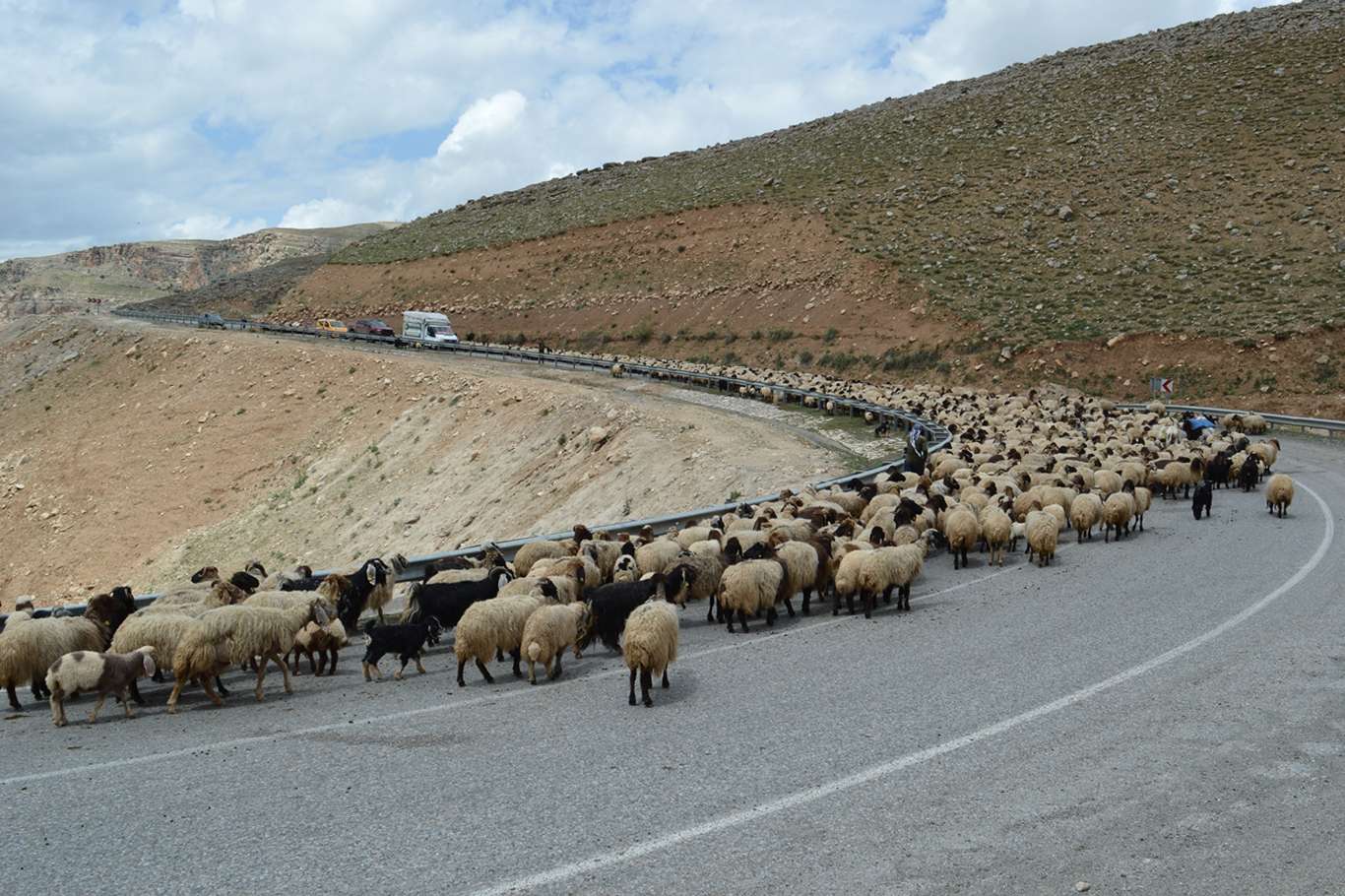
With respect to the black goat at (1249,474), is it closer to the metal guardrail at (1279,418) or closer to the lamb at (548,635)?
the metal guardrail at (1279,418)

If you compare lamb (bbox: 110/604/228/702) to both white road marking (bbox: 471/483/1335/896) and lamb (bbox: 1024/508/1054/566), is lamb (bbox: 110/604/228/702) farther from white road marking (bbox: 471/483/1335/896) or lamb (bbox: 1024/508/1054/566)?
lamb (bbox: 1024/508/1054/566)

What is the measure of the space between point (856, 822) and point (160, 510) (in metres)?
36.8

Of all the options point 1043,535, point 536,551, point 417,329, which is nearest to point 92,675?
point 536,551

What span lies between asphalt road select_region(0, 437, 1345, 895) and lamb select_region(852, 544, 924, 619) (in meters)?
0.79

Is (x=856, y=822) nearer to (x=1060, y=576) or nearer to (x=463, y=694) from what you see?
(x=463, y=694)

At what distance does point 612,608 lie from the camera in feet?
37.0

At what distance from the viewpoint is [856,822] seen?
6625 mm

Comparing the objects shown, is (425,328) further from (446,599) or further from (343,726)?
(343,726)

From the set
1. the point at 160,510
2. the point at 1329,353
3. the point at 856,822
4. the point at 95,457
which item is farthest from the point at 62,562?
the point at 1329,353

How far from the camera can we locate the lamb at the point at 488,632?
1030 cm

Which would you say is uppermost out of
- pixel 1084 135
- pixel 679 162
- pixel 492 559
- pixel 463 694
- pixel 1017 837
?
pixel 679 162

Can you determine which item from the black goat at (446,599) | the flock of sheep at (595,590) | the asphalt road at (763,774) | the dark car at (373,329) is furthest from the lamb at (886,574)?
the dark car at (373,329)

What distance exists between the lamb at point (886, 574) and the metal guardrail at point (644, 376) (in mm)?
4869

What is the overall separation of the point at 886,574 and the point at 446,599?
520 cm
